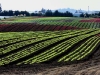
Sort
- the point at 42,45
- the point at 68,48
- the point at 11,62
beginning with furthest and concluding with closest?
the point at 42,45, the point at 68,48, the point at 11,62

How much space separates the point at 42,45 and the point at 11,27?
92.0 feet

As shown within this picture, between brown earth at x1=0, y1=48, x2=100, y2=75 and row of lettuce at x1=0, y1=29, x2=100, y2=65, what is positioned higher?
row of lettuce at x1=0, y1=29, x2=100, y2=65

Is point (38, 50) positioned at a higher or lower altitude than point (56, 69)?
higher

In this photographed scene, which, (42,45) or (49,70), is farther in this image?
(42,45)

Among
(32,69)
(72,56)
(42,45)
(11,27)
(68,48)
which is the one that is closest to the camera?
(32,69)

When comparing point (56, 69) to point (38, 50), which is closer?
point (56, 69)

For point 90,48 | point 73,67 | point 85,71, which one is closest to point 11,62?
point 73,67

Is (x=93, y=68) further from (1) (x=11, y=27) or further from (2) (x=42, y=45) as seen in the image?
(1) (x=11, y=27)

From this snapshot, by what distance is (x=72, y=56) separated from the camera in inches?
1179

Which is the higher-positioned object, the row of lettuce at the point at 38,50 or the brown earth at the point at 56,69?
the row of lettuce at the point at 38,50

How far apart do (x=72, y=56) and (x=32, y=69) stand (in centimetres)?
691

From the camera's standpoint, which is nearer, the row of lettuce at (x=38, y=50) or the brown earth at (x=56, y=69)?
the brown earth at (x=56, y=69)

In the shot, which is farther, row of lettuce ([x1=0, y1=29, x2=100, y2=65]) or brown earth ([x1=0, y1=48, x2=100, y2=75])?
row of lettuce ([x1=0, y1=29, x2=100, y2=65])

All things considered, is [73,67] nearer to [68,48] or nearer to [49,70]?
[49,70]
